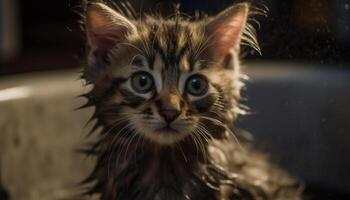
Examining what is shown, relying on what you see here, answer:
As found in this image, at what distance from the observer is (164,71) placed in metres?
0.73

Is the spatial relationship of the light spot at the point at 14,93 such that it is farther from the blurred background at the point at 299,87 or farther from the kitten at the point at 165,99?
the kitten at the point at 165,99

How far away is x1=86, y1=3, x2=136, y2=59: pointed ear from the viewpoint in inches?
29.4

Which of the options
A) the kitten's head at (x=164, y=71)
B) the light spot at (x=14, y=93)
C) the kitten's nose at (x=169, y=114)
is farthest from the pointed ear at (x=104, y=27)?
the light spot at (x=14, y=93)

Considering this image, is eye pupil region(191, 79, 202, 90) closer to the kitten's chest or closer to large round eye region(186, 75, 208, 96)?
large round eye region(186, 75, 208, 96)

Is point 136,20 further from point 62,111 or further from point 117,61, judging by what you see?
point 62,111

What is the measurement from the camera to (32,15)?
2.79 metres

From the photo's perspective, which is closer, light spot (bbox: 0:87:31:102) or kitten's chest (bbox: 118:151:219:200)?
kitten's chest (bbox: 118:151:219:200)

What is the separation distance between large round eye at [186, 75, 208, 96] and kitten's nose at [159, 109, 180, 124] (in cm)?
4

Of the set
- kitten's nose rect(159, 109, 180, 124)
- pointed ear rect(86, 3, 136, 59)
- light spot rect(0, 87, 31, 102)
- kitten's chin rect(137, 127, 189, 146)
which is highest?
pointed ear rect(86, 3, 136, 59)

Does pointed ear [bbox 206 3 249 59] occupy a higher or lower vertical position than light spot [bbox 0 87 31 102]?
higher

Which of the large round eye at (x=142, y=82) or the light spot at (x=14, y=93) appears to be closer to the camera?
the large round eye at (x=142, y=82)

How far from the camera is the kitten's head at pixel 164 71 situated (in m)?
0.73

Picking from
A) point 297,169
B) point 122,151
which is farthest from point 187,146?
point 297,169

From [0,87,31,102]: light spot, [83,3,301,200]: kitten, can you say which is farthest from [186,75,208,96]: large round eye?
[0,87,31,102]: light spot
